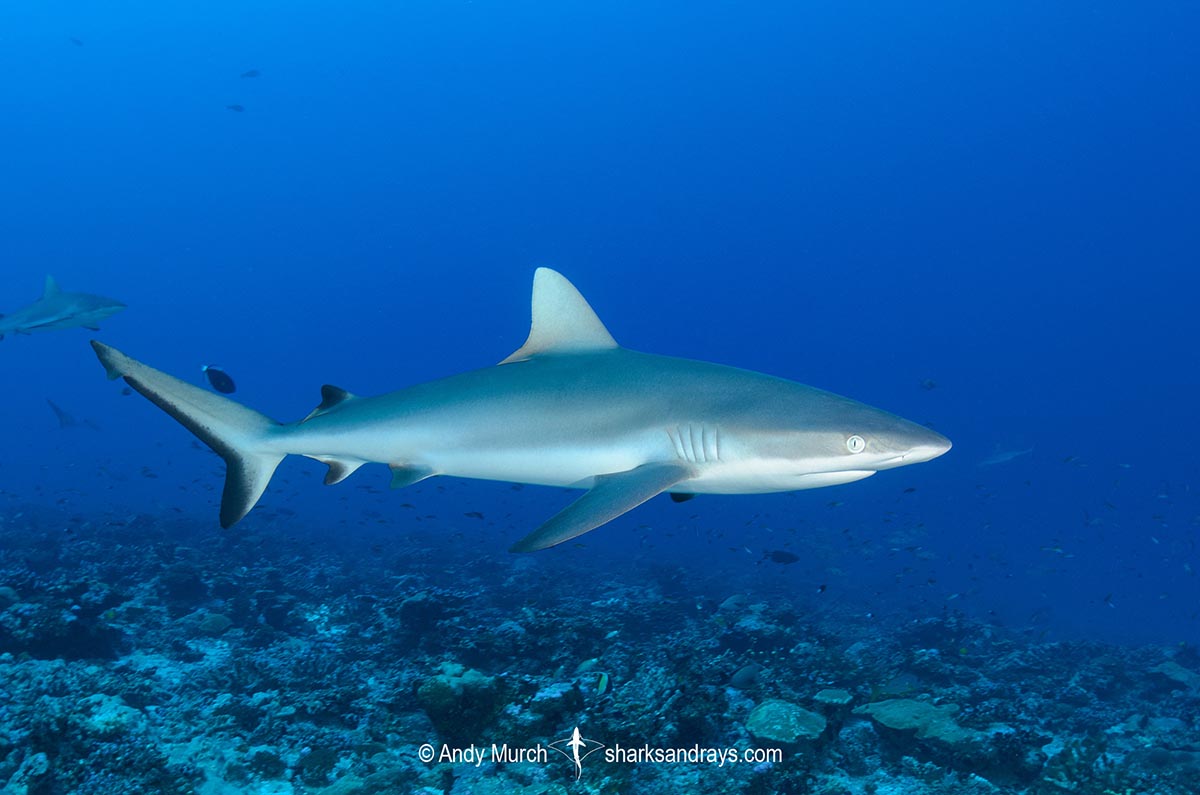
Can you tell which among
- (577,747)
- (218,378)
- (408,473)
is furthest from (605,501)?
→ (218,378)

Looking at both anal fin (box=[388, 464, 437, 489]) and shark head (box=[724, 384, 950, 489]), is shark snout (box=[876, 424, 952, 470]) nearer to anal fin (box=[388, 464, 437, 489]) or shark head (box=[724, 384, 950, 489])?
shark head (box=[724, 384, 950, 489])

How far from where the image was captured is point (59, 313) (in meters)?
10.6

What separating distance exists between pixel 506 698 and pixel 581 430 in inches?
86.6

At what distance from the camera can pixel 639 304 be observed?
158375 millimetres

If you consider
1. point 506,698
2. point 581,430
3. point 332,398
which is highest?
point 332,398

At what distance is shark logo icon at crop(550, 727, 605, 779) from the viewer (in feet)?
14.8

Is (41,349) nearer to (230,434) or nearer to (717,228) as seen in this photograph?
(717,228)

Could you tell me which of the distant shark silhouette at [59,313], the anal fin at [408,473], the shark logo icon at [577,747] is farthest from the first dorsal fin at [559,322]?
the distant shark silhouette at [59,313]

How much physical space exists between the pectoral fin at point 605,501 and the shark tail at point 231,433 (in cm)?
214

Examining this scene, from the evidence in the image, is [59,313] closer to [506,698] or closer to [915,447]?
[506,698]

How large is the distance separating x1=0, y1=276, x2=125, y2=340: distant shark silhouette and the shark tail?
824 centimetres

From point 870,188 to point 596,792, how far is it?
140353 mm

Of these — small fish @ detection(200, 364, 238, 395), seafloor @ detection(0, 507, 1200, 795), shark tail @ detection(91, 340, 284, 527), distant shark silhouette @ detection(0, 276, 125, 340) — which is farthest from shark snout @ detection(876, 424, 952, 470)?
distant shark silhouette @ detection(0, 276, 125, 340)

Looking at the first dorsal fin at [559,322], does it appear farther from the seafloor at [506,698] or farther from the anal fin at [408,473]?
the seafloor at [506,698]
